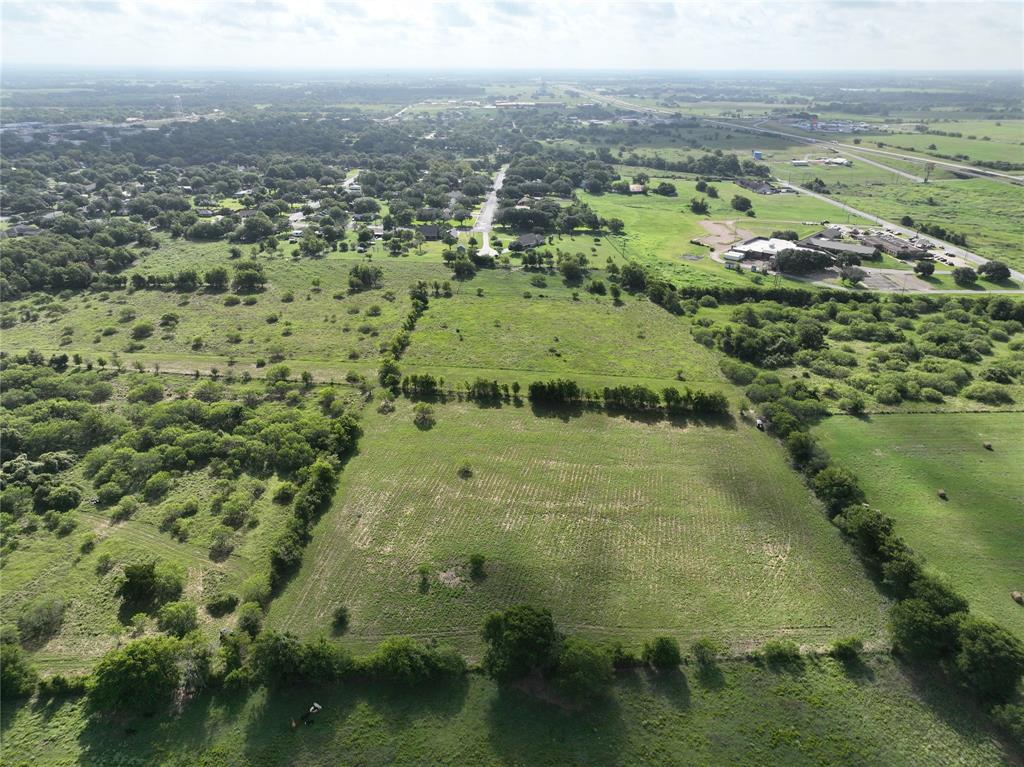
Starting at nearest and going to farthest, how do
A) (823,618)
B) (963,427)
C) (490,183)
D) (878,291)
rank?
(823,618), (963,427), (878,291), (490,183)

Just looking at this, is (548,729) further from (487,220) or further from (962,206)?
(962,206)

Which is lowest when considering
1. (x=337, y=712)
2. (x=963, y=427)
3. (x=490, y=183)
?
(x=337, y=712)

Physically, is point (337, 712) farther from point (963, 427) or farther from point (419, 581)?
point (963, 427)

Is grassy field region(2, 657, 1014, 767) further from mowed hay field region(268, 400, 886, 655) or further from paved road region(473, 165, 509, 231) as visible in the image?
paved road region(473, 165, 509, 231)

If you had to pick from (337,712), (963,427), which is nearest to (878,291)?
(963,427)

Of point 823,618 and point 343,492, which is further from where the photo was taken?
point 343,492

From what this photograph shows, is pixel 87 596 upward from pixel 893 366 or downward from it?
downward

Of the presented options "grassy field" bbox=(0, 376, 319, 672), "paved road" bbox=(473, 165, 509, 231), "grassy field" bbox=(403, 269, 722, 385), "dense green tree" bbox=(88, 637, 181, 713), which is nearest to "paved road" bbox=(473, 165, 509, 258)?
"paved road" bbox=(473, 165, 509, 231)

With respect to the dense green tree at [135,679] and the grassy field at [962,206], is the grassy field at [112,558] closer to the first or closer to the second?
the dense green tree at [135,679]
